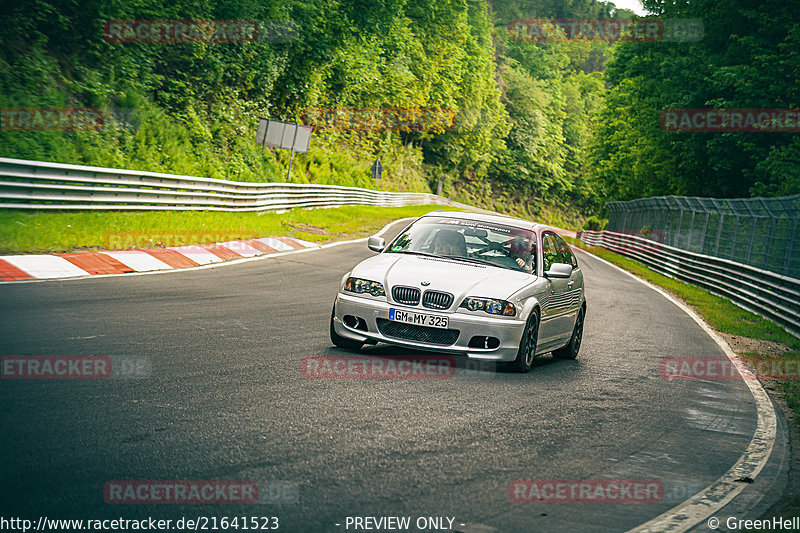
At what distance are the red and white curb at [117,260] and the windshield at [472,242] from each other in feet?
17.2

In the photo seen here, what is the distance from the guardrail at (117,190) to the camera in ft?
46.4

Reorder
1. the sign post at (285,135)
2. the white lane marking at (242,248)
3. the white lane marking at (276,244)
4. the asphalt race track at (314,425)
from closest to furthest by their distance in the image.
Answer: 1. the asphalt race track at (314,425)
2. the white lane marking at (242,248)
3. the white lane marking at (276,244)
4. the sign post at (285,135)

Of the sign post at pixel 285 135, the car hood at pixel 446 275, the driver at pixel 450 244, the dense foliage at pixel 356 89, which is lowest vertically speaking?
the car hood at pixel 446 275

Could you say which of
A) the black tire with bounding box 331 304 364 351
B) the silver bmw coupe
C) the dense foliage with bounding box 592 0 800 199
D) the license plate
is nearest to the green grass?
the black tire with bounding box 331 304 364 351

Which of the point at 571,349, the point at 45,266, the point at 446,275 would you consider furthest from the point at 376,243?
the point at 45,266

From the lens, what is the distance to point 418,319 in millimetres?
7887

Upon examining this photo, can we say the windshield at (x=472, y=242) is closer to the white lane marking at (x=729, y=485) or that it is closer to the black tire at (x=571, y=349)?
the black tire at (x=571, y=349)

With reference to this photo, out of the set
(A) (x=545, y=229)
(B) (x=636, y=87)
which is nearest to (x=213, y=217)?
(A) (x=545, y=229)

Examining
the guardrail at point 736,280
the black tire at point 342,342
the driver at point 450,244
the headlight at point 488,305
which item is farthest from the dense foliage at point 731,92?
the black tire at point 342,342

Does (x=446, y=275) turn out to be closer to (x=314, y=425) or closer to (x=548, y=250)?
(x=548, y=250)

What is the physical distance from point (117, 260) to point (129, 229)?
2952 millimetres

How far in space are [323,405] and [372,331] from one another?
2.04 meters

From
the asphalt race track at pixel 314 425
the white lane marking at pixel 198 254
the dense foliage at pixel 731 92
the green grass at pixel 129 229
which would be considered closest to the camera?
the asphalt race track at pixel 314 425

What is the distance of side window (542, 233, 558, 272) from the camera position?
9.28 m
